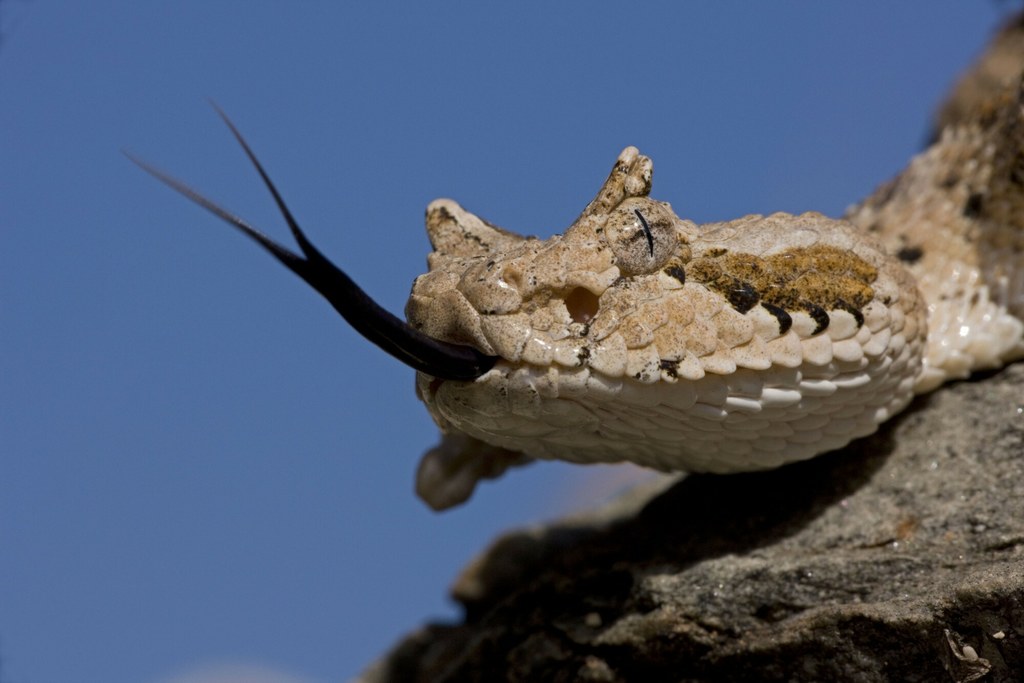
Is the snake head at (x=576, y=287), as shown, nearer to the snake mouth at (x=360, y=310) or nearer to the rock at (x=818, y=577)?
the snake mouth at (x=360, y=310)

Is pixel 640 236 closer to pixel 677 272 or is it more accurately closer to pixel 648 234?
pixel 648 234

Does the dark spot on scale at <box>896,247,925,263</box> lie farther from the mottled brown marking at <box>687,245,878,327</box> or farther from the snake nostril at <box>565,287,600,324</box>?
the snake nostril at <box>565,287,600,324</box>

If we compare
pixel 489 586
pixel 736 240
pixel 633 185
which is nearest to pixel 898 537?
pixel 736 240

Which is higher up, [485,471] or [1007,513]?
[1007,513]

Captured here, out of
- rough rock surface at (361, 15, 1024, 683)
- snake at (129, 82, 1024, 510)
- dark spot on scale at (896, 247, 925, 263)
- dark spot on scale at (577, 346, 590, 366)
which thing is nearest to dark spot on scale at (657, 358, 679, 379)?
snake at (129, 82, 1024, 510)

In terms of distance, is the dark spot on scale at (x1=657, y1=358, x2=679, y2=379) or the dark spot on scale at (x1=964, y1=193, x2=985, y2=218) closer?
the dark spot on scale at (x1=657, y1=358, x2=679, y2=379)

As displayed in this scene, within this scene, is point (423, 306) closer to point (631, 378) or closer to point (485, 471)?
point (631, 378)

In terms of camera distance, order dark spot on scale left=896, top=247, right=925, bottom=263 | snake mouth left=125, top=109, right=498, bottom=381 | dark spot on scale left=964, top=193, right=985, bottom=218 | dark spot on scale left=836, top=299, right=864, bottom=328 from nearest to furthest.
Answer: snake mouth left=125, top=109, right=498, bottom=381
dark spot on scale left=836, top=299, right=864, bottom=328
dark spot on scale left=896, top=247, right=925, bottom=263
dark spot on scale left=964, top=193, right=985, bottom=218
